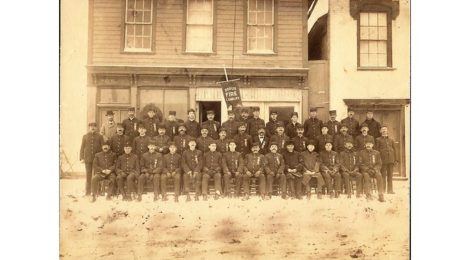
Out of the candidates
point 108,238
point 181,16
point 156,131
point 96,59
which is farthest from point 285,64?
point 108,238

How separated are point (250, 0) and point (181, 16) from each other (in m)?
0.85

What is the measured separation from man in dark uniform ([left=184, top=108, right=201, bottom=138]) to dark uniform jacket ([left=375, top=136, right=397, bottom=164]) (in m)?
2.11

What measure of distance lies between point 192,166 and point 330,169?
5.26 feet

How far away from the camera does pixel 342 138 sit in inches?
210

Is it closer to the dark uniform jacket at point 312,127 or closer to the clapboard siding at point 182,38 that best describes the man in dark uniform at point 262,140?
the dark uniform jacket at point 312,127

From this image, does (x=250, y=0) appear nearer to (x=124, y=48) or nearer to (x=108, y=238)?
(x=124, y=48)

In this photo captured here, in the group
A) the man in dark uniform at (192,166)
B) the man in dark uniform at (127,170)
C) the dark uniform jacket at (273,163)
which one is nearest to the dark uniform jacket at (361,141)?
the dark uniform jacket at (273,163)

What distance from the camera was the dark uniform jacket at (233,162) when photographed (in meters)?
5.29

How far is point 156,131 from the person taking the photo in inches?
209

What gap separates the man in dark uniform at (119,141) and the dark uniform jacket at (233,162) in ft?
3.78

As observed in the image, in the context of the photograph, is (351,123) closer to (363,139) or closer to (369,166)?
(363,139)

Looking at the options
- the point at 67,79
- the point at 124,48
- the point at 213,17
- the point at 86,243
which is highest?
the point at 213,17

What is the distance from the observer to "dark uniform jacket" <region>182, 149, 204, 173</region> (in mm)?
5219

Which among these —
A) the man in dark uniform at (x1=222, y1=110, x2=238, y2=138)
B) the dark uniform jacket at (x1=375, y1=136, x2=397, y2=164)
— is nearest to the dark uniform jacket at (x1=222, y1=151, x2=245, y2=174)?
the man in dark uniform at (x1=222, y1=110, x2=238, y2=138)
